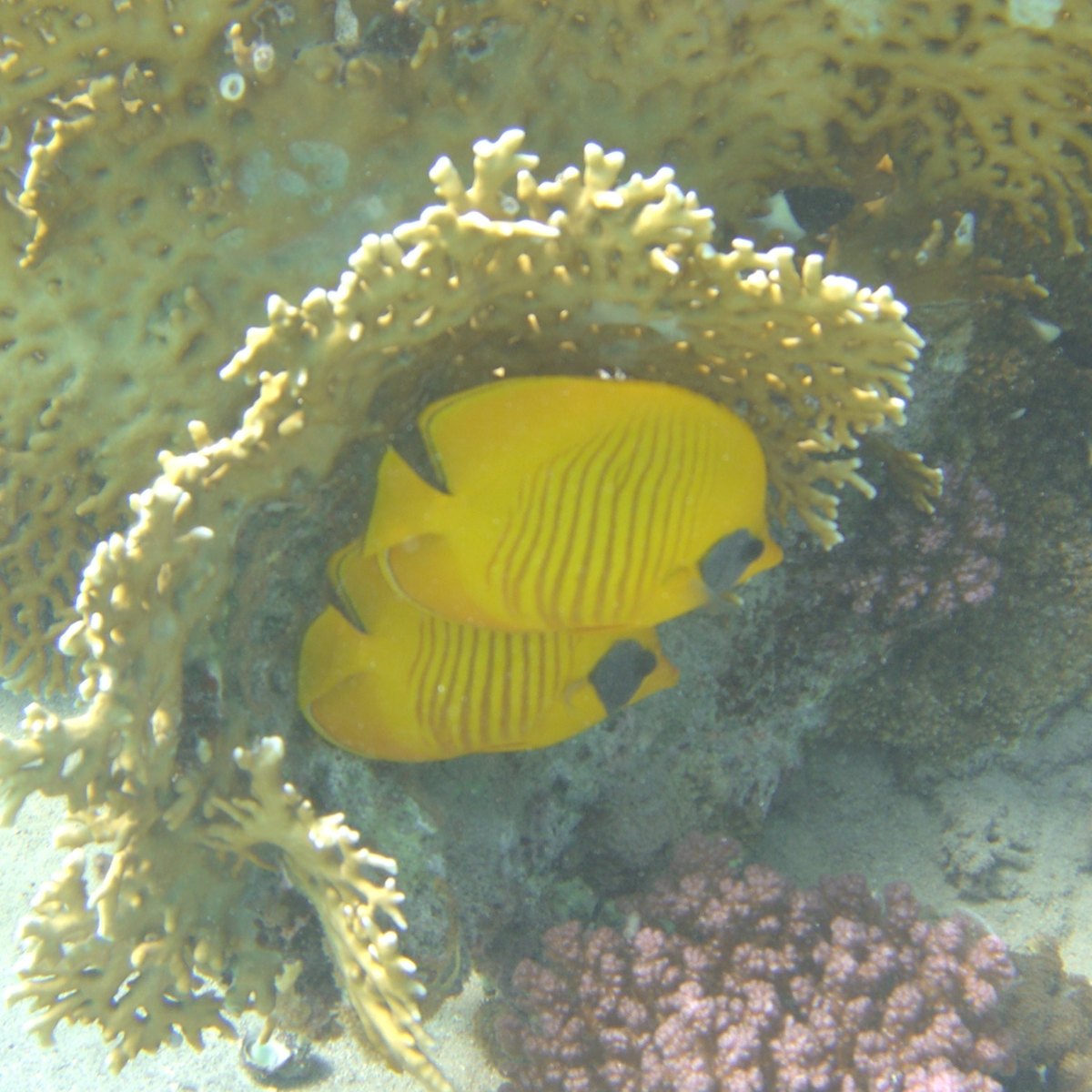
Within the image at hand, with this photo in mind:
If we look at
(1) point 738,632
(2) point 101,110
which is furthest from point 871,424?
(2) point 101,110

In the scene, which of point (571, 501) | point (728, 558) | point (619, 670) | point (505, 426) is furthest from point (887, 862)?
point (505, 426)

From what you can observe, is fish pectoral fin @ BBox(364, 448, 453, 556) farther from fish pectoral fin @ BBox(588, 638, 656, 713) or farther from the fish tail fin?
fish pectoral fin @ BBox(588, 638, 656, 713)

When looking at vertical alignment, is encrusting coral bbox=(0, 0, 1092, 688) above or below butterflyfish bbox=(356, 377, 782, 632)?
above

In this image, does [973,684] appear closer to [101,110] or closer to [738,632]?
[738,632]

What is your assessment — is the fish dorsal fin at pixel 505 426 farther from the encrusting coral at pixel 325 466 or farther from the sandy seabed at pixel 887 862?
the sandy seabed at pixel 887 862

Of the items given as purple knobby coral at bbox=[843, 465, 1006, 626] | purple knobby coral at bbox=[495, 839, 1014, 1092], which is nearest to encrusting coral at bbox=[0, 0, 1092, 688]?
purple knobby coral at bbox=[843, 465, 1006, 626]

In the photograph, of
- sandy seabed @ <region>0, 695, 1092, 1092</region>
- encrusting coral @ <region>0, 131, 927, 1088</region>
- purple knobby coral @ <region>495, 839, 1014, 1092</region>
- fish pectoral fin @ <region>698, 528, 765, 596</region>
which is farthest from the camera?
sandy seabed @ <region>0, 695, 1092, 1092</region>

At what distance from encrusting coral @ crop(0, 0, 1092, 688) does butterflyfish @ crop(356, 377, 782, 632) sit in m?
0.74

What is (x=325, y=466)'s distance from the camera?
2236mm

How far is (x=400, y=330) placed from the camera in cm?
202

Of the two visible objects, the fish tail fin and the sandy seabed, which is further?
the sandy seabed

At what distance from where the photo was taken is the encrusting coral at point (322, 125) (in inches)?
87.7

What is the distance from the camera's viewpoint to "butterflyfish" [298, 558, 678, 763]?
2.21m

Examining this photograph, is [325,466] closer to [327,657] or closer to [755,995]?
[327,657]
